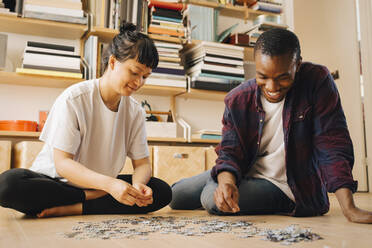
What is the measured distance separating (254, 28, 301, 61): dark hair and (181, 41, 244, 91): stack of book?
1.53m

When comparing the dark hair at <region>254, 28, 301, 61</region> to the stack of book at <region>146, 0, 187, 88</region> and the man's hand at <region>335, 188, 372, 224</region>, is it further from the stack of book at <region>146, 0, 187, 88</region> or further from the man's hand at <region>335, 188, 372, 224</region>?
the stack of book at <region>146, 0, 187, 88</region>

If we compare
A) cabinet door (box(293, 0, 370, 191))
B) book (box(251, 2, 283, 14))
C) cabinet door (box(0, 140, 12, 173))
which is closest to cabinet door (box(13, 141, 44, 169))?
cabinet door (box(0, 140, 12, 173))

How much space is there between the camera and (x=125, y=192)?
1329mm

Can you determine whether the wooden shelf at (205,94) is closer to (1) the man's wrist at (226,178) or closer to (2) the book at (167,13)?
(2) the book at (167,13)

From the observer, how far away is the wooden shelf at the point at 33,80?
8.44 ft

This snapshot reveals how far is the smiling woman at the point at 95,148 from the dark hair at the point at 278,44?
44cm

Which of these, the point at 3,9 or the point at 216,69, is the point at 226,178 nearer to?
the point at 216,69

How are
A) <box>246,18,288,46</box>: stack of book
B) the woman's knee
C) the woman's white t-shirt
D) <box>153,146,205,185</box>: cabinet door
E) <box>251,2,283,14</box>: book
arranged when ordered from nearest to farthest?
the woman's white t-shirt < the woman's knee < <box>153,146,205,185</box>: cabinet door < <box>246,18,288,46</box>: stack of book < <box>251,2,283,14</box>: book

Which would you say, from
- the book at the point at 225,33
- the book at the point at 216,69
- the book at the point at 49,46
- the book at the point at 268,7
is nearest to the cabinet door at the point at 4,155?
the book at the point at 49,46

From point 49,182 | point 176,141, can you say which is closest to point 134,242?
point 49,182

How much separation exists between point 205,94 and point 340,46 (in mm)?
1626

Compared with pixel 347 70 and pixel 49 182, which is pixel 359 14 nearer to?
pixel 347 70

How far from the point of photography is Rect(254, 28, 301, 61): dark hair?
141 centimetres

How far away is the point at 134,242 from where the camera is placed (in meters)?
1.00
